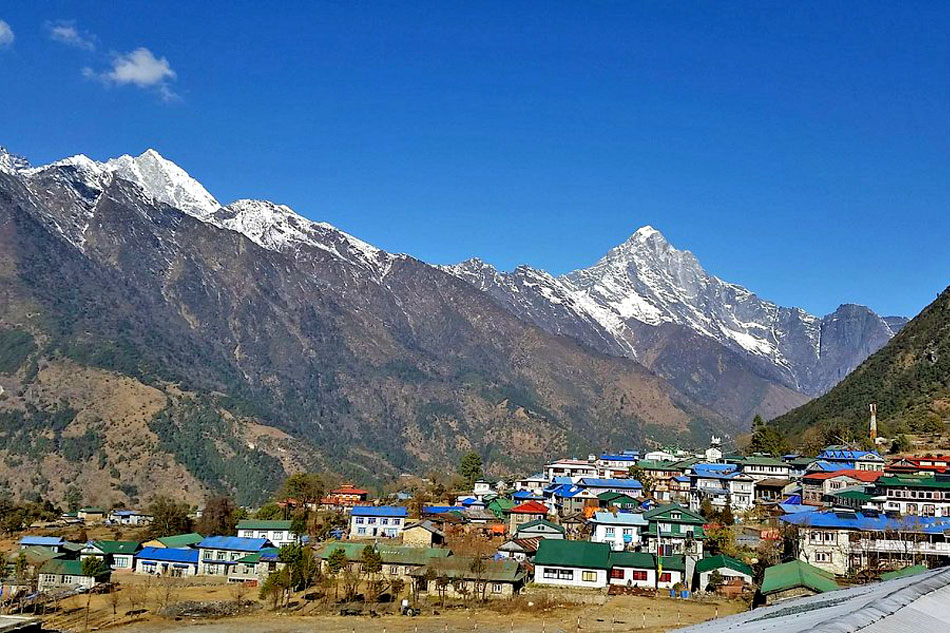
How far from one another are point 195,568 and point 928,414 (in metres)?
90.4

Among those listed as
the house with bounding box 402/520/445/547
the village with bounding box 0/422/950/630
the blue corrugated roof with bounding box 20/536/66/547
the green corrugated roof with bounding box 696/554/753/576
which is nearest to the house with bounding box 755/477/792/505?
the village with bounding box 0/422/950/630

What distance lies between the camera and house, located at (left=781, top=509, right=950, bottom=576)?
56.7m

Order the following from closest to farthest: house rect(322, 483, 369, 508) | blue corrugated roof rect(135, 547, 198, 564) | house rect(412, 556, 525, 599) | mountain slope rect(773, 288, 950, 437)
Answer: house rect(412, 556, 525, 599) → blue corrugated roof rect(135, 547, 198, 564) → house rect(322, 483, 369, 508) → mountain slope rect(773, 288, 950, 437)

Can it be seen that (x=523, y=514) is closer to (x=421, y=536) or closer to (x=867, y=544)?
(x=421, y=536)

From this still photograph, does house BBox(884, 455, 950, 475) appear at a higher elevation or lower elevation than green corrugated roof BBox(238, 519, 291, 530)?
higher

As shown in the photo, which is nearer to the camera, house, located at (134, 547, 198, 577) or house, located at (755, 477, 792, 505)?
house, located at (134, 547, 198, 577)

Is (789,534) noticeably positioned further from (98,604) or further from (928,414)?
(928,414)

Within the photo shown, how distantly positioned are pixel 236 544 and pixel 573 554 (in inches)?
1036

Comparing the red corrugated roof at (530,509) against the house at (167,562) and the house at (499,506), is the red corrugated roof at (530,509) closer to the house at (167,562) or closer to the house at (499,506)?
the house at (499,506)

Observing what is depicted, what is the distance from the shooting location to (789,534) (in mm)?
62906

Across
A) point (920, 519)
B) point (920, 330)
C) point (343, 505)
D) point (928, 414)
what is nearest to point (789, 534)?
point (920, 519)

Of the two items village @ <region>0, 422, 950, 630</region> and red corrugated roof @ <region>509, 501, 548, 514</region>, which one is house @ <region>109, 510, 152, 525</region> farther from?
red corrugated roof @ <region>509, 501, 548, 514</region>

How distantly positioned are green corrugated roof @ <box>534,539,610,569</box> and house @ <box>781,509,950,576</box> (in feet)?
41.8

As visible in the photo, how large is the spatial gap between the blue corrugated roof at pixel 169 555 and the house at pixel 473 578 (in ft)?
67.2
